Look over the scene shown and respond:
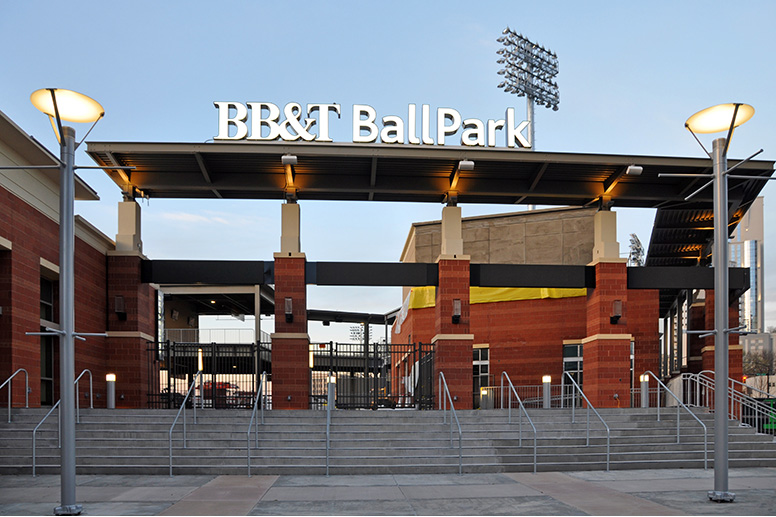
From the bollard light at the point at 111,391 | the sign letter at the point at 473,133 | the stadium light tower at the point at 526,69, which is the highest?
the stadium light tower at the point at 526,69

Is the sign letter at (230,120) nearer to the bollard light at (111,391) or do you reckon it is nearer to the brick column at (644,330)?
the bollard light at (111,391)

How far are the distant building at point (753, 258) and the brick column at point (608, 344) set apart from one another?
116113mm

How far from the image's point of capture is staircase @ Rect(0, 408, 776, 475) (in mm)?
13742

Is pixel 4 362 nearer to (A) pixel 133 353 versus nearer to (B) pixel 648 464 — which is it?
(A) pixel 133 353

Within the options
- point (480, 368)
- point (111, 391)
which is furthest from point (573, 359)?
point (111, 391)

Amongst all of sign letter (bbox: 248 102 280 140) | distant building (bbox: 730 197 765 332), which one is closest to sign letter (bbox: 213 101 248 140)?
sign letter (bbox: 248 102 280 140)

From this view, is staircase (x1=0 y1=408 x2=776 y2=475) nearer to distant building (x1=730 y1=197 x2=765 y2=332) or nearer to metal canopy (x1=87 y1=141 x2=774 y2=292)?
metal canopy (x1=87 y1=141 x2=774 y2=292)

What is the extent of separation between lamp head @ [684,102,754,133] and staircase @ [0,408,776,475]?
22.9 feet

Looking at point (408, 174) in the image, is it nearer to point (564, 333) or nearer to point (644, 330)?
point (564, 333)

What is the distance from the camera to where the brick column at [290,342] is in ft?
63.4

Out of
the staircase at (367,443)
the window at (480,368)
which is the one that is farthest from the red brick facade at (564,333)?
the staircase at (367,443)

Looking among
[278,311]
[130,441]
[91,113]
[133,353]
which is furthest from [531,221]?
[91,113]

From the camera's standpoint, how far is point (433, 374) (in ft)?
66.8

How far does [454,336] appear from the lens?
19.7 m
